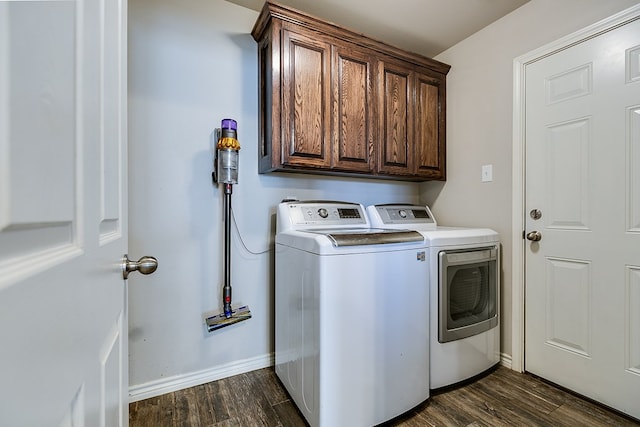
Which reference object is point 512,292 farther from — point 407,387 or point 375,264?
point 375,264

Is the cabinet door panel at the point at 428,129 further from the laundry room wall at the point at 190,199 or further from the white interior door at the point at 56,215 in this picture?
the white interior door at the point at 56,215

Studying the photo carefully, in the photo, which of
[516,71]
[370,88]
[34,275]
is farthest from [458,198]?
[34,275]

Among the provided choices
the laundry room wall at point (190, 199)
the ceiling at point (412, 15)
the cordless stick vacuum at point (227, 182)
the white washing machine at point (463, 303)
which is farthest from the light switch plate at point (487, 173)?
the cordless stick vacuum at point (227, 182)

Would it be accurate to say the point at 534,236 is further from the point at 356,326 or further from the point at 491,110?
the point at 356,326

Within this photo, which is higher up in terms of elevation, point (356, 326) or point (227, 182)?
point (227, 182)

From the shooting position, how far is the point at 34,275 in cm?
25

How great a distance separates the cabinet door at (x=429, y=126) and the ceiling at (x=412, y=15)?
1.03ft

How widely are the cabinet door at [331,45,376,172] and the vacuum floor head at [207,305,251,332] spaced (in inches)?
45.4

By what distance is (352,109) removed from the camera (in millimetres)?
1925

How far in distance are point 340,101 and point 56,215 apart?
70.9 inches

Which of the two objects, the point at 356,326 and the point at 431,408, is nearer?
the point at 356,326

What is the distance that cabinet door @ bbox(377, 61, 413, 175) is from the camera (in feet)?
6.71

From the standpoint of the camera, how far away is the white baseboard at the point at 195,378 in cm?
158

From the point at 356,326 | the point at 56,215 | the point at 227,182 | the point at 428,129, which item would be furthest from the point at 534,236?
the point at 56,215
